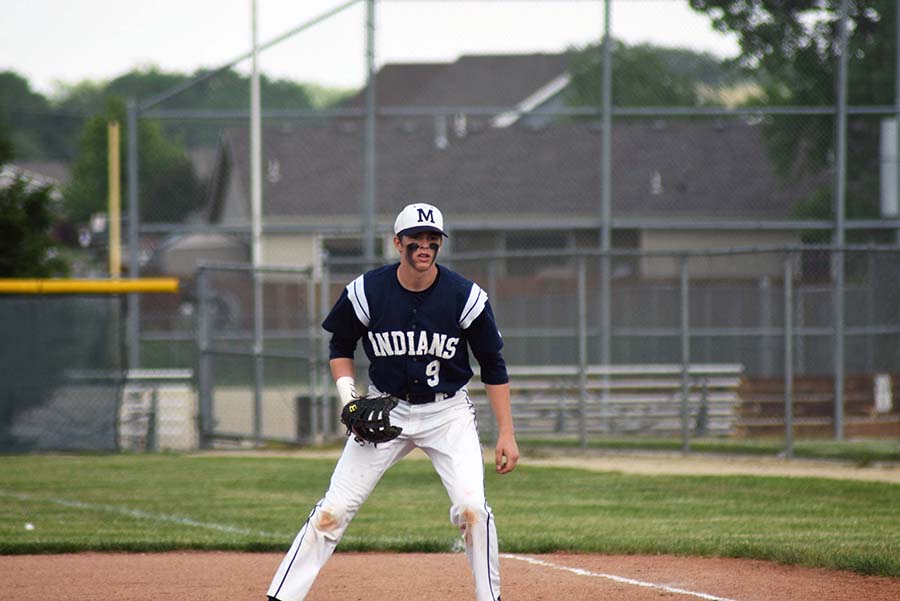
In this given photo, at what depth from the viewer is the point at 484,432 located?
15.7 meters

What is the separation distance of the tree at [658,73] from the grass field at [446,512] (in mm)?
6806

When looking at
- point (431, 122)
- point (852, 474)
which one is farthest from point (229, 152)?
point (852, 474)

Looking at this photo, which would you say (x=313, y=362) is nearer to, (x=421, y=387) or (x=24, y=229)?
(x=24, y=229)

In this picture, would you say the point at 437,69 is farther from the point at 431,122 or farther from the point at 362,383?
the point at 362,383

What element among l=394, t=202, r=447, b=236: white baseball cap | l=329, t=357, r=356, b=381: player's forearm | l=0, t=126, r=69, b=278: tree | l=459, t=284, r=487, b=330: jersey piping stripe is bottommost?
l=329, t=357, r=356, b=381: player's forearm

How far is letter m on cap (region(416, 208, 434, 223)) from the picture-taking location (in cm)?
566

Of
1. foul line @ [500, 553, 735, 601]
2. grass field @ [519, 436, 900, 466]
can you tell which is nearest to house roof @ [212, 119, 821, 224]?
grass field @ [519, 436, 900, 466]

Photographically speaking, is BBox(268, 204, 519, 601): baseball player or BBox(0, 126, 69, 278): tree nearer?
BBox(268, 204, 519, 601): baseball player

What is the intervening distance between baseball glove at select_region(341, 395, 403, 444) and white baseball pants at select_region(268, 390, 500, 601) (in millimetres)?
103

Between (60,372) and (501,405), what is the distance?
1070 centimetres

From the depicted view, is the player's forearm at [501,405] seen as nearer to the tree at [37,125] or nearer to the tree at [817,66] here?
the tree at [817,66]

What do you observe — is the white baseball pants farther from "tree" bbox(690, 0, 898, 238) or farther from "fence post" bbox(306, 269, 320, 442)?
"tree" bbox(690, 0, 898, 238)

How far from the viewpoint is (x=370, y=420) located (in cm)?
561

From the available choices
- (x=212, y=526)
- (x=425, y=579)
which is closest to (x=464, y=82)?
(x=212, y=526)
